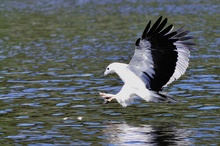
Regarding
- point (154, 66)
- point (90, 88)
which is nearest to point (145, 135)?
point (154, 66)

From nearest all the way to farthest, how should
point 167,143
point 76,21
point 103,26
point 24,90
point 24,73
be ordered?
point 167,143 → point 24,90 → point 24,73 → point 103,26 → point 76,21

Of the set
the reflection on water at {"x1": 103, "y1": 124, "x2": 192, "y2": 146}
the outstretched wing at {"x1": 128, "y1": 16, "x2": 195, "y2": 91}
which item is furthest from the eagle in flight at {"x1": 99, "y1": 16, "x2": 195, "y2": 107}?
the reflection on water at {"x1": 103, "y1": 124, "x2": 192, "y2": 146}

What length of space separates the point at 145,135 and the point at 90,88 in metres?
6.87

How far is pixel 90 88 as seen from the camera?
66.9 ft

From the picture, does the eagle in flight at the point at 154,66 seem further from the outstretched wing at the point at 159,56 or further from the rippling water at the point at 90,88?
the rippling water at the point at 90,88

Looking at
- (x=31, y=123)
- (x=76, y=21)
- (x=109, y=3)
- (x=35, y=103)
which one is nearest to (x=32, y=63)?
(x=35, y=103)

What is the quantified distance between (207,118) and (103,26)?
25.9m

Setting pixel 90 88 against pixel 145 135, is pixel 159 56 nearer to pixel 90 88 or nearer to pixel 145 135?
pixel 145 135

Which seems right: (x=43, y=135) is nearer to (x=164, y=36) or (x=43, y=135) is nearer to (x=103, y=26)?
(x=164, y=36)

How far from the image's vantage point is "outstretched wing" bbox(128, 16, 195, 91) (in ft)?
46.8

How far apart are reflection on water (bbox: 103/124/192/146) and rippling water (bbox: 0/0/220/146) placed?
0.07 feet

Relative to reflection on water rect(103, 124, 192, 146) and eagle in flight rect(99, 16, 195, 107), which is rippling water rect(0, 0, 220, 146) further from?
eagle in flight rect(99, 16, 195, 107)

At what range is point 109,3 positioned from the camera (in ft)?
189

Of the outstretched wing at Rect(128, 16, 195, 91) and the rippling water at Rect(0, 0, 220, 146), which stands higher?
the outstretched wing at Rect(128, 16, 195, 91)
